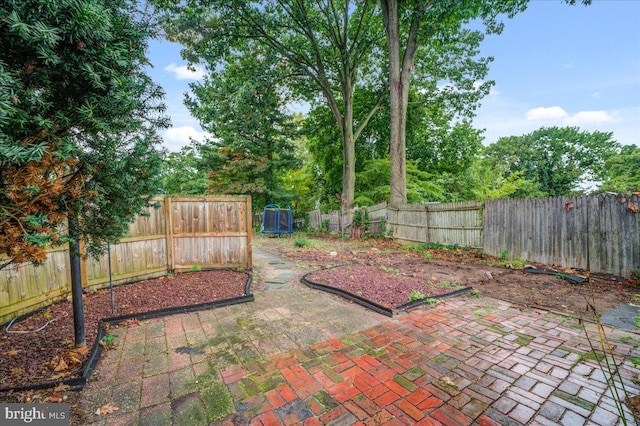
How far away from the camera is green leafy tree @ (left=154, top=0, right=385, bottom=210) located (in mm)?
9336

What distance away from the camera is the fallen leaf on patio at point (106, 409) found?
1687mm

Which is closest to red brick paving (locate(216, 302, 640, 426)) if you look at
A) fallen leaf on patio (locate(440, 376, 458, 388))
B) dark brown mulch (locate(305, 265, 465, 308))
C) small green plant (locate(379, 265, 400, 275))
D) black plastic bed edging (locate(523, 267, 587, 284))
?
fallen leaf on patio (locate(440, 376, 458, 388))

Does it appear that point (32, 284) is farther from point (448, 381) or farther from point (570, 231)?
point (570, 231)

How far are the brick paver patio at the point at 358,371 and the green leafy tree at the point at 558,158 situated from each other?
1781 cm

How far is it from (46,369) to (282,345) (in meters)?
1.84

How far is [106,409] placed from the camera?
1720mm

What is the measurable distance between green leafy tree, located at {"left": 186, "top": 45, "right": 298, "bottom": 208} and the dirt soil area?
18.2 ft

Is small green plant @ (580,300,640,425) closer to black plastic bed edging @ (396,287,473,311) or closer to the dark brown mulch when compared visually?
black plastic bed edging @ (396,287,473,311)

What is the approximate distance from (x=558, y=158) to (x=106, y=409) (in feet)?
90.5

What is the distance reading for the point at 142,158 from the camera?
2.10 m

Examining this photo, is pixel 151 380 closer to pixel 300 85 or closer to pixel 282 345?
pixel 282 345

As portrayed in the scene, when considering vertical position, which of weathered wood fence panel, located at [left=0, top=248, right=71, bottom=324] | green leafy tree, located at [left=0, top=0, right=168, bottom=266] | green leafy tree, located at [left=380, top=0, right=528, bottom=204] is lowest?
weathered wood fence panel, located at [left=0, top=248, right=71, bottom=324]

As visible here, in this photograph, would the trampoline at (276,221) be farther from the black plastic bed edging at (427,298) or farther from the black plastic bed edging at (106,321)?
the black plastic bed edging at (427,298)

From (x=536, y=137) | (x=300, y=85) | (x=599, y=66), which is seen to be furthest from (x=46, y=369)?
(x=536, y=137)
